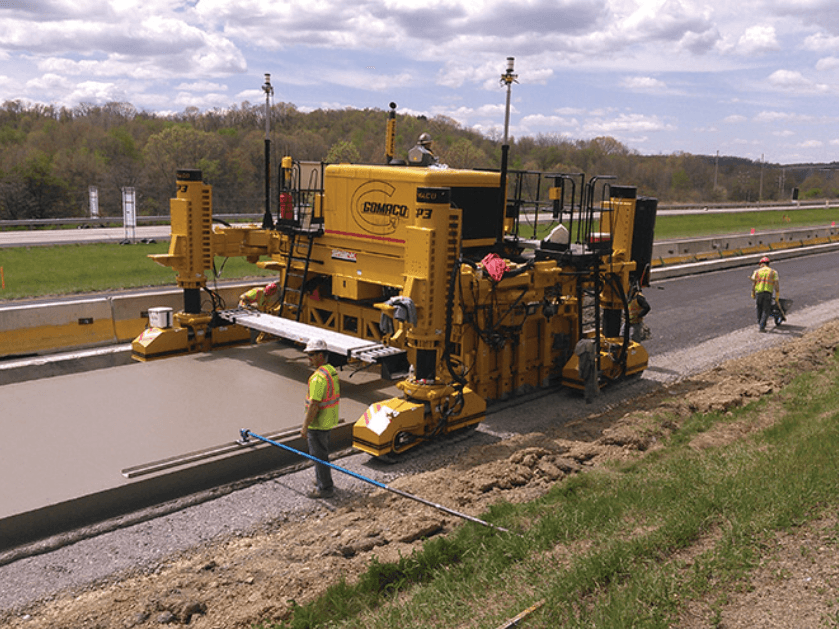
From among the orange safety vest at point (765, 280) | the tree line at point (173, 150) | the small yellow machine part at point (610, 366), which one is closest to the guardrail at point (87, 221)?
the tree line at point (173, 150)

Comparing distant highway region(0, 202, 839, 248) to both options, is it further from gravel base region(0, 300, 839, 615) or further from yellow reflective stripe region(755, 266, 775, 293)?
gravel base region(0, 300, 839, 615)

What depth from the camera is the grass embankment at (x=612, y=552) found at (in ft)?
16.2

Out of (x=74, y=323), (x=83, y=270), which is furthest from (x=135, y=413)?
(x=83, y=270)

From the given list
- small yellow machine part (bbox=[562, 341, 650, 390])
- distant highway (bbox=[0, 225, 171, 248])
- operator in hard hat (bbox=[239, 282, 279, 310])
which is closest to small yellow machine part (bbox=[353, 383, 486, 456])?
small yellow machine part (bbox=[562, 341, 650, 390])

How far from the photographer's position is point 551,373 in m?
11.7

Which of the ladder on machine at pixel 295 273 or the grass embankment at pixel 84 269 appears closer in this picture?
the ladder on machine at pixel 295 273

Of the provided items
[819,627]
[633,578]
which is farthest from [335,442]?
[819,627]

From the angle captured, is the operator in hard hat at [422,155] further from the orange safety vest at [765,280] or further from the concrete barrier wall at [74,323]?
the orange safety vest at [765,280]

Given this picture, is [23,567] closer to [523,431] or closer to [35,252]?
[523,431]

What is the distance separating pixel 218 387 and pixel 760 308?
12.4 metres

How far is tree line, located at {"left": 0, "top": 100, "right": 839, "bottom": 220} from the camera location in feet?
157

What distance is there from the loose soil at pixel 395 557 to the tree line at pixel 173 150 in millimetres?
23391

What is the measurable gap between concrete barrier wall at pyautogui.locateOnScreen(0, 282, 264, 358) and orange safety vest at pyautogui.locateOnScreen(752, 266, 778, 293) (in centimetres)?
1250

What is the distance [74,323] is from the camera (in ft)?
43.6
